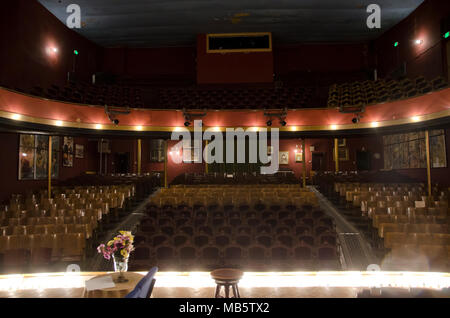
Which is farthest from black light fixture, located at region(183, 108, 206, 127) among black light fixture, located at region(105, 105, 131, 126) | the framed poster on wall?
the framed poster on wall

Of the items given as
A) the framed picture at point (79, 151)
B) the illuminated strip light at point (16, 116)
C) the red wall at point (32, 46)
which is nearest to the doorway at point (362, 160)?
the framed picture at point (79, 151)

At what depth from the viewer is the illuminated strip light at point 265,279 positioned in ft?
9.55

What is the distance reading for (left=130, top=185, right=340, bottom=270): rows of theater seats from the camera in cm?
469

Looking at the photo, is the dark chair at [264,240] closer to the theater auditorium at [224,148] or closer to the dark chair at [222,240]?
the theater auditorium at [224,148]

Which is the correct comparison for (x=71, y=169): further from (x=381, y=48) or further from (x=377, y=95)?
(x=381, y=48)

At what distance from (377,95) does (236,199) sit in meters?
6.91

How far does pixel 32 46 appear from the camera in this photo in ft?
33.0

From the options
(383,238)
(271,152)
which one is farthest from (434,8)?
(383,238)

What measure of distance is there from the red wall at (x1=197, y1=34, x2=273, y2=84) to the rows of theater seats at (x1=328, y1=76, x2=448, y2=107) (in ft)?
9.74

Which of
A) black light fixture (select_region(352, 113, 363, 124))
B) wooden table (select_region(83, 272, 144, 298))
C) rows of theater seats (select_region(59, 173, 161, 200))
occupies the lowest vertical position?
wooden table (select_region(83, 272, 144, 298))

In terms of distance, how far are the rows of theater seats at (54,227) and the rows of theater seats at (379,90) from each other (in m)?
8.35

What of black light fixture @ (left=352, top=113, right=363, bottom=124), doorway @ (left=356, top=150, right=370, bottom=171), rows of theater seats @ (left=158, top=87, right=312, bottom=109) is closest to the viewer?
black light fixture @ (left=352, top=113, right=363, bottom=124)

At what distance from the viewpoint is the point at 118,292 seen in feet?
7.61

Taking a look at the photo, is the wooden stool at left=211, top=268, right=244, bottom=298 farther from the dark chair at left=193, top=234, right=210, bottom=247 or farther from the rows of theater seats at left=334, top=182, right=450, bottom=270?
the rows of theater seats at left=334, top=182, right=450, bottom=270
